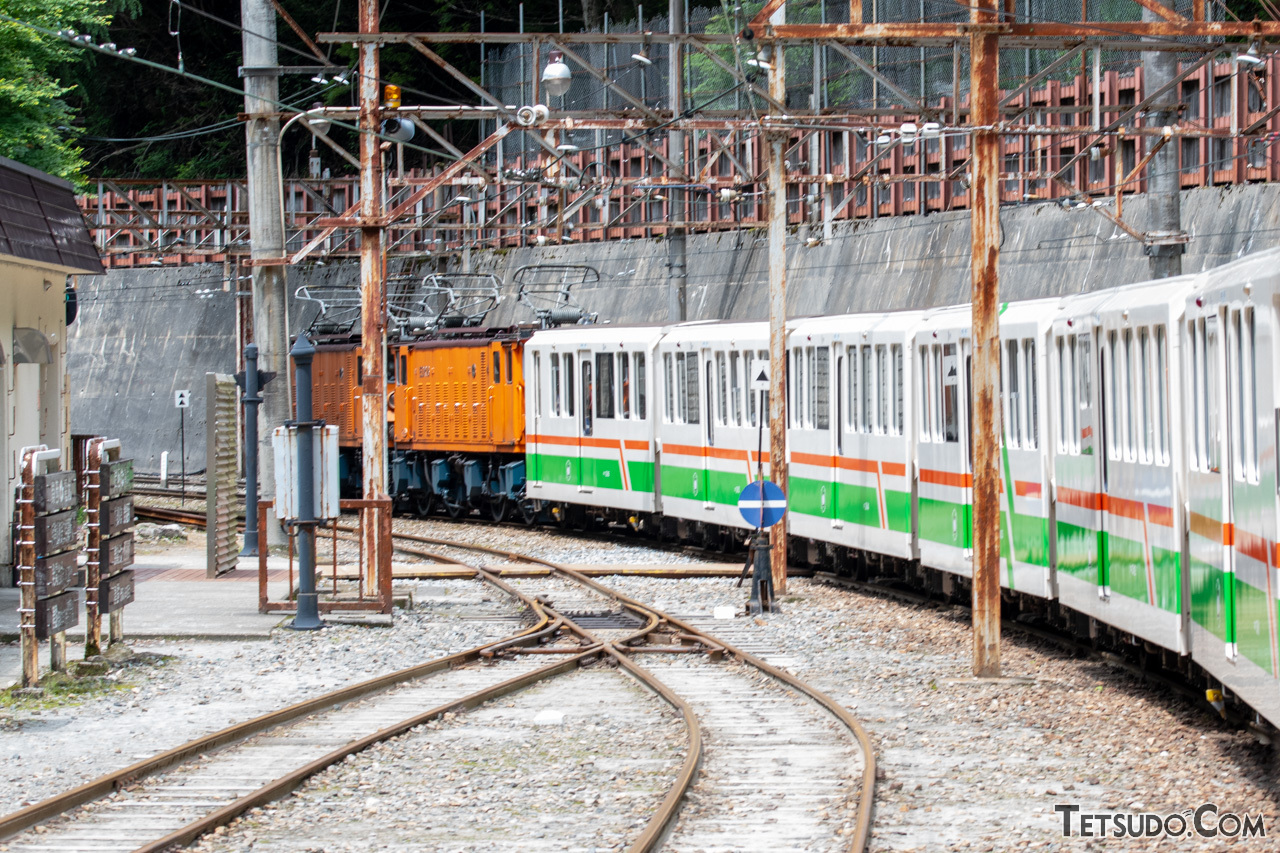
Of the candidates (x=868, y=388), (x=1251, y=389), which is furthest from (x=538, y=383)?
(x=1251, y=389)

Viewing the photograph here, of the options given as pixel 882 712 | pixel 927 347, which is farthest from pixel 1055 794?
pixel 927 347

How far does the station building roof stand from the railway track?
586cm

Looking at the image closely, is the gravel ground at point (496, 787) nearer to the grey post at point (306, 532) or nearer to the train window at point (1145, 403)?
the train window at point (1145, 403)

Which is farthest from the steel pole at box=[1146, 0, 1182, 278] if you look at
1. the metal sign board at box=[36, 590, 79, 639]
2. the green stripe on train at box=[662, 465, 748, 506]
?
the metal sign board at box=[36, 590, 79, 639]

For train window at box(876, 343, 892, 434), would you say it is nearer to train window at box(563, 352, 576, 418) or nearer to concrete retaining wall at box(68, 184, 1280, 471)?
concrete retaining wall at box(68, 184, 1280, 471)

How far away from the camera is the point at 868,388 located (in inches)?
741

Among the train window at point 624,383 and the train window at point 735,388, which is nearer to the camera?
the train window at point 735,388

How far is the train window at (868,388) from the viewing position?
1866 centimetres

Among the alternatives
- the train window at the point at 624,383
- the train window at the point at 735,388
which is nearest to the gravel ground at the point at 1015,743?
the train window at the point at 735,388

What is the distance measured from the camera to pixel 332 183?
42281 millimetres

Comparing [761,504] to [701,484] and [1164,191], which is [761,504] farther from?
[1164,191]

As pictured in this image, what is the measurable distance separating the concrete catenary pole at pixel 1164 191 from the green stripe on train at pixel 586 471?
6.97m

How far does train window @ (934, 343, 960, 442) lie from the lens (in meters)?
16.4

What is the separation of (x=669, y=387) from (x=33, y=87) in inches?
456
